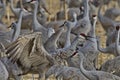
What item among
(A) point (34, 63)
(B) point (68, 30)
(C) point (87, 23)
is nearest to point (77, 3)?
(C) point (87, 23)

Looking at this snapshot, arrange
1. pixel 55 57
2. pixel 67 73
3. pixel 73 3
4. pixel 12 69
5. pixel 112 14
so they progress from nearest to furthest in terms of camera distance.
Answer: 1. pixel 67 73
2. pixel 12 69
3. pixel 55 57
4. pixel 112 14
5. pixel 73 3

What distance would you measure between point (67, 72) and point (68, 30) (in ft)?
8.89

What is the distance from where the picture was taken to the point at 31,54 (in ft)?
31.9

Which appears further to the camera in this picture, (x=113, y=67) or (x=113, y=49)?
(x=113, y=49)

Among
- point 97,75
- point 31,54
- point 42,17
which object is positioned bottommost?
point 42,17

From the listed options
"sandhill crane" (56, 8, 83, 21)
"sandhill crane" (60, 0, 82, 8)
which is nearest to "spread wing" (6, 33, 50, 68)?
"sandhill crane" (56, 8, 83, 21)

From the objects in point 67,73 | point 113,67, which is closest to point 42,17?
point 113,67

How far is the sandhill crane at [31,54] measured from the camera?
935 cm

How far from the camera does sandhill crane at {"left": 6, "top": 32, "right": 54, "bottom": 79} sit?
30.7ft

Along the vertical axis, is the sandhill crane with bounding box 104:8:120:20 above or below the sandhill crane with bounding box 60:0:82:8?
below

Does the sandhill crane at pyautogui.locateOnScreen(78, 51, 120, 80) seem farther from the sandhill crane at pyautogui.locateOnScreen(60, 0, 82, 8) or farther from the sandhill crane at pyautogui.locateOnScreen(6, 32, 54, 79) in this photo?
the sandhill crane at pyautogui.locateOnScreen(60, 0, 82, 8)

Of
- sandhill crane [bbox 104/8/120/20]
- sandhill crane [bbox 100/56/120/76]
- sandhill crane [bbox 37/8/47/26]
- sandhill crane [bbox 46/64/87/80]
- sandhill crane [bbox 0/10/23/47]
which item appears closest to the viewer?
sandhill crane [bbox 46/64/87/80]

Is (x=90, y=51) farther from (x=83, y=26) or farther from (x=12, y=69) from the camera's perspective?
(x=83, y=26)

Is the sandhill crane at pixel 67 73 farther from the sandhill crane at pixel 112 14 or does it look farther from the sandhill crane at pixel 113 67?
the sandhill crane at pixel 112 14
